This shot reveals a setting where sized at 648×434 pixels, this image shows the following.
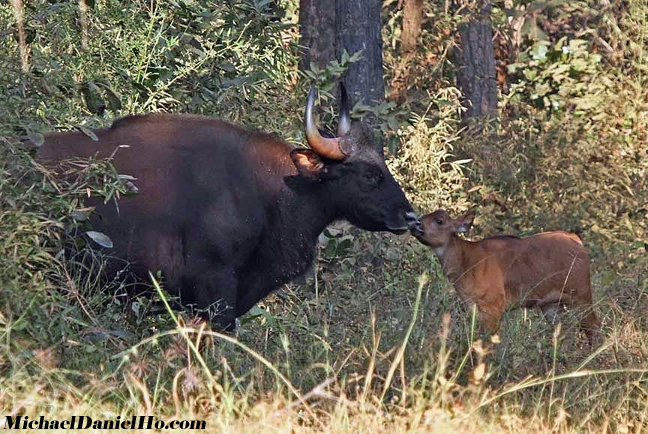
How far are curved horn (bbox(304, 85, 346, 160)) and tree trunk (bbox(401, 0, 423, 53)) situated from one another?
289 inches

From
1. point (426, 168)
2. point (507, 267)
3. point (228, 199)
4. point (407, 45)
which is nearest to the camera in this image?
point (228, 199)

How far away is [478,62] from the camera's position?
15805 mm

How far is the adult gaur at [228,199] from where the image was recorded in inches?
326

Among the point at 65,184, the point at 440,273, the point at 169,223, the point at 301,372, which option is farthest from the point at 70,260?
the point at 440,273

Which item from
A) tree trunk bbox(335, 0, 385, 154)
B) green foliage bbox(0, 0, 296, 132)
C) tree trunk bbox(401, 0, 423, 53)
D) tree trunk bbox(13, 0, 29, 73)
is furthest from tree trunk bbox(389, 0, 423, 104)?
tree trunk bbox(13, 0, 29, 73)

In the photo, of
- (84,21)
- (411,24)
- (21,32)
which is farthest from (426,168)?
(21,32)

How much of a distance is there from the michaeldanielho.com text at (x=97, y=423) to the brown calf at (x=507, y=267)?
13.7 feet

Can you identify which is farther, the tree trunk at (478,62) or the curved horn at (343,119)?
the tree trunk at (478,62)

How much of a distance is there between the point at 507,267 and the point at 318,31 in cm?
430

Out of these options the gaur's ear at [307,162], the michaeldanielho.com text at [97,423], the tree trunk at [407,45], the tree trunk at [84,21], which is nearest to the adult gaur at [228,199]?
the gaur's ear at [307,162]

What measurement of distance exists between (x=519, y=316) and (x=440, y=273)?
2.43 meters

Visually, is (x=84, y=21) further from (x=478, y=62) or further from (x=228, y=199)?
(x=478, y=62)

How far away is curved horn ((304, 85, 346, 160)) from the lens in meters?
8.72

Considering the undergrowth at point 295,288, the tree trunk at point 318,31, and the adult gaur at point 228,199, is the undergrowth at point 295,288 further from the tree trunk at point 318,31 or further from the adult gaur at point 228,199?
the tree trunk at point 318,31
